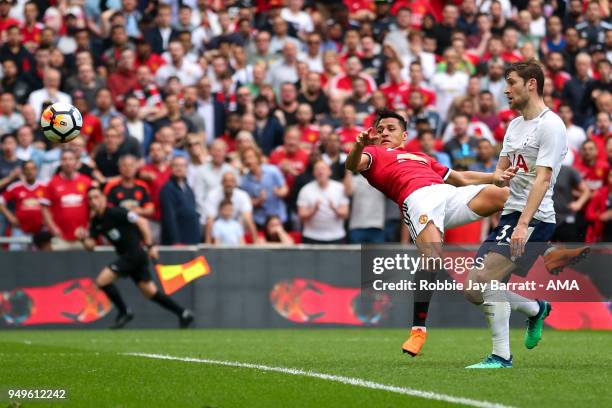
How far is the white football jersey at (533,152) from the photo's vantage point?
9.20 meters

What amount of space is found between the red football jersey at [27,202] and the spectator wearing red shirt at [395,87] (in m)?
5.60

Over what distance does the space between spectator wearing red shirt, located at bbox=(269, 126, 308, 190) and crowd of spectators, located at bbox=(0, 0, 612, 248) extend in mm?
22

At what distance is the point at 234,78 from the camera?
20266 millimetres

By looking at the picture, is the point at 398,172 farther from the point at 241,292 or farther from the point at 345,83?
the point at 345,83

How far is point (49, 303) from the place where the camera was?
56.2 feet

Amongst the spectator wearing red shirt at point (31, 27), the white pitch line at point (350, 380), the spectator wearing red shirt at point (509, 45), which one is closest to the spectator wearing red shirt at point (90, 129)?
the spectator wearing red shirt at point (31, 27)

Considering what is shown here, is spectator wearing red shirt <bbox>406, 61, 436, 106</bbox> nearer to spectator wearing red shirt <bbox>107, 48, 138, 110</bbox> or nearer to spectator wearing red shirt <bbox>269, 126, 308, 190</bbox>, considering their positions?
spectator wearing red shirt <bbox>269, 126, 308, 190</bbox>

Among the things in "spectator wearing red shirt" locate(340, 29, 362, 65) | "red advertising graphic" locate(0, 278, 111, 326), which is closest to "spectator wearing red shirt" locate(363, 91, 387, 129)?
"spectator wearing red shirt" locate(340, 29, 362, 65)

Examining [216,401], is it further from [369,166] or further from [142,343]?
[142,343]

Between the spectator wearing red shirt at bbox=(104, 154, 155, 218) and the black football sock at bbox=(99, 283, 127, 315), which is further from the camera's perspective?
the spectator wearing red shirt at bbox=(104, 154, 155, 218)

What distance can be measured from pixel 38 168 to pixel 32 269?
1.82m

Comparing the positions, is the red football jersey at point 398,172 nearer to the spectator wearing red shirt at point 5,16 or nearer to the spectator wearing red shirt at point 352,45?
the spectator wearing red shirt at point 352,45

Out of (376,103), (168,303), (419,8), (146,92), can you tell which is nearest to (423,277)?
(168,303)

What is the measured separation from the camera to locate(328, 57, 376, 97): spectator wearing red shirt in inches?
781
